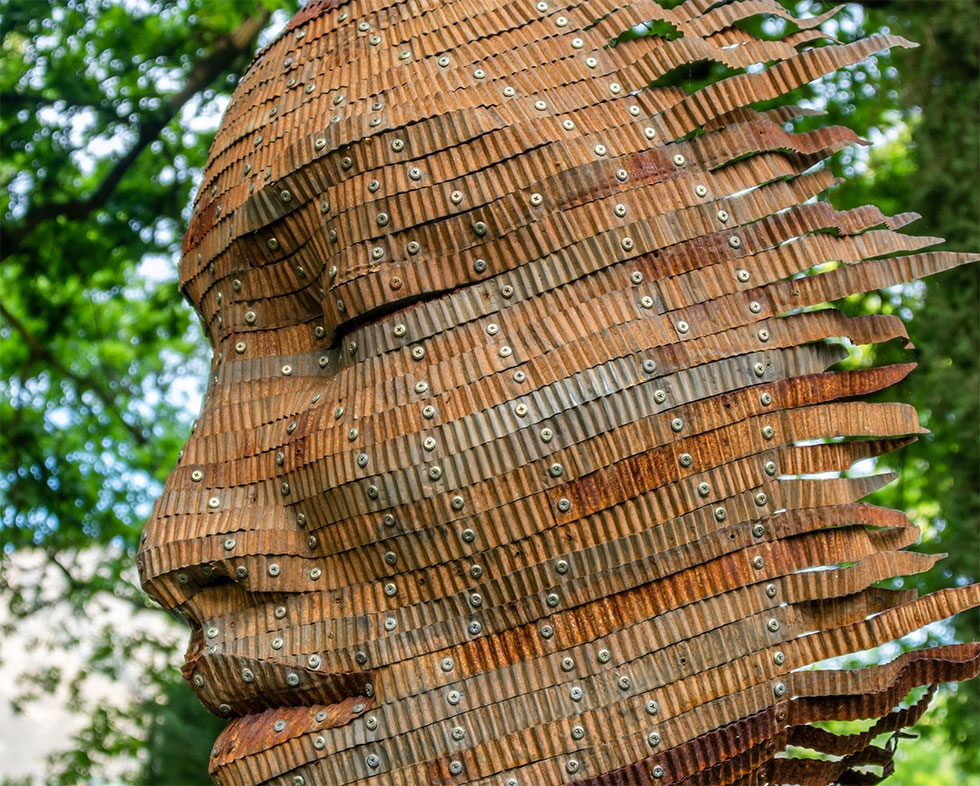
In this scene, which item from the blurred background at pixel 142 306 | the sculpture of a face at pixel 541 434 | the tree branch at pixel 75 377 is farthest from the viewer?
the tree branch at pixel 75 377

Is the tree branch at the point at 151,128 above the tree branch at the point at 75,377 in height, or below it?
above

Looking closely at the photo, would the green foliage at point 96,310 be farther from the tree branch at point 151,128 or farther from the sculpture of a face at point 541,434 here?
the sculpture of a face at point 541,434

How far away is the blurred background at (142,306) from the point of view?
18.3 feet

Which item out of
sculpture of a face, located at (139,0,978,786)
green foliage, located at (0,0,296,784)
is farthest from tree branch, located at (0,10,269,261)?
sculpture of a face, located at (139,0,978,786)

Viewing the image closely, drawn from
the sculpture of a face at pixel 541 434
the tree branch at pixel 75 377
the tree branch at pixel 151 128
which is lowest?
the tree branch at pixel 75 377

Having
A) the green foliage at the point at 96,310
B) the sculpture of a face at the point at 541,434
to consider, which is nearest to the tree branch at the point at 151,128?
the green foliage at the point at 96,310

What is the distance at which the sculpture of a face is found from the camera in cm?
240

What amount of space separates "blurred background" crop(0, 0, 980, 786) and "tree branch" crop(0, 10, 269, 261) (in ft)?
0.04

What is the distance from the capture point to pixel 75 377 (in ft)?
23.0

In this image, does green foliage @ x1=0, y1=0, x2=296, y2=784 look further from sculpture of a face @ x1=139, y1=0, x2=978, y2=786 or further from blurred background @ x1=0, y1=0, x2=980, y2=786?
sculpture of a face @ x1=139, y1=0, x2=978, y2=786

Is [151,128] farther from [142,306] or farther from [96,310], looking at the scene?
[142,306]

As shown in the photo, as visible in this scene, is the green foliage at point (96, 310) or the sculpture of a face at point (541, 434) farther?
the green foliage at point (96, 310)

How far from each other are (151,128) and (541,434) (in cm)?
434

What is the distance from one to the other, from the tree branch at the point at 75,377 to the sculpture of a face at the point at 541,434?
4025mm
